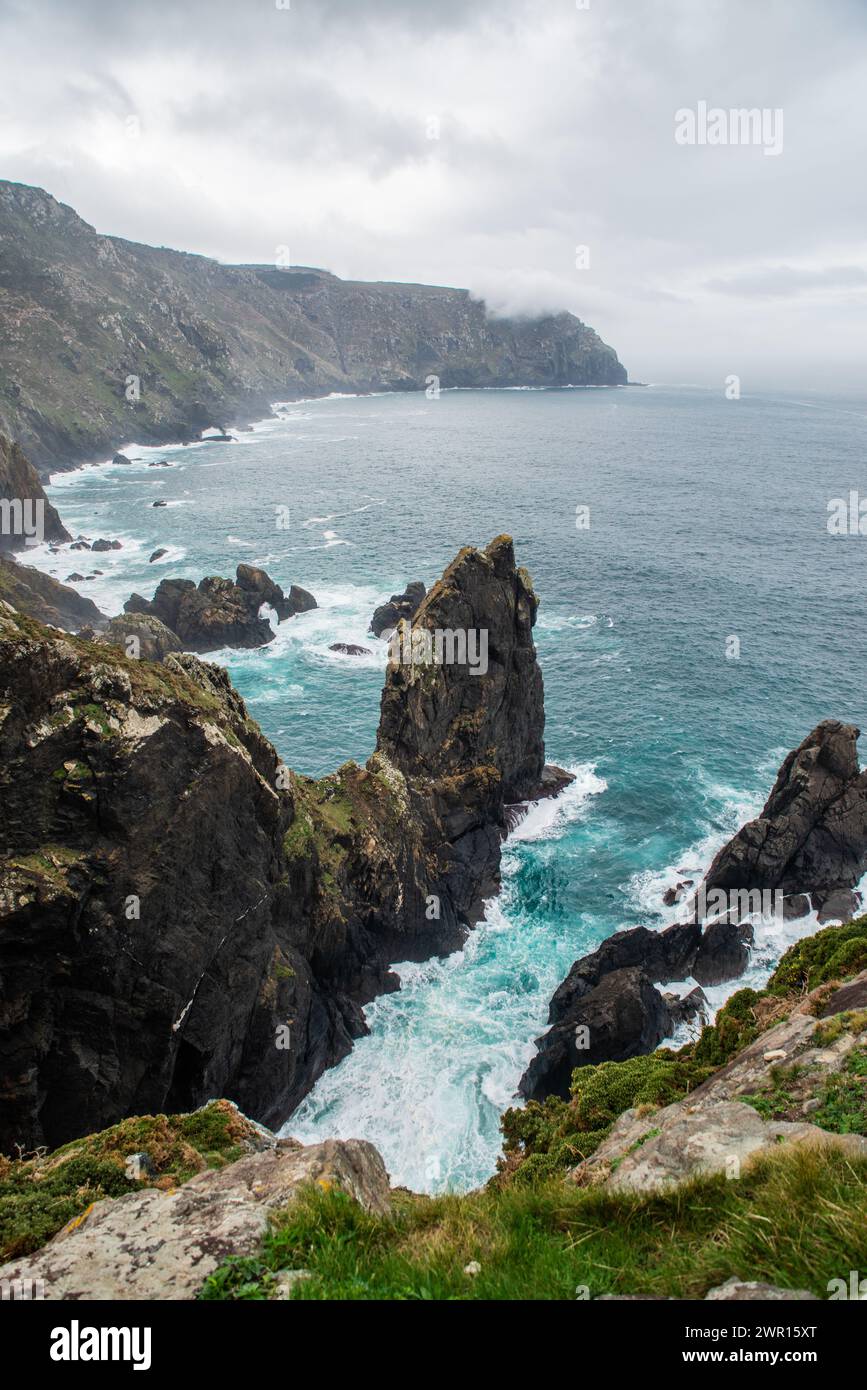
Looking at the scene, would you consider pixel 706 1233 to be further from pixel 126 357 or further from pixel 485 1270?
pixel 126 357

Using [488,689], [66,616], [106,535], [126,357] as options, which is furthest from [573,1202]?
[126,357]

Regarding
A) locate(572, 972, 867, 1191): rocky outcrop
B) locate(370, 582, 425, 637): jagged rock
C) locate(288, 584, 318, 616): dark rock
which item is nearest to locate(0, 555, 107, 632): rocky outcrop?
locate(288, 584, 318, 616): dark rock

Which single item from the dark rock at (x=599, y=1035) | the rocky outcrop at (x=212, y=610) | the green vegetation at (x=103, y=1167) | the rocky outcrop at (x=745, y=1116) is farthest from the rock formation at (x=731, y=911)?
the rocky outcrop at (x=212, y=610)

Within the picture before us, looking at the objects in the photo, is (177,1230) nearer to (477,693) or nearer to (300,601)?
(477,693)

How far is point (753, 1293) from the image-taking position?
5.77 m

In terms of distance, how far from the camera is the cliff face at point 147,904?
18672 mm

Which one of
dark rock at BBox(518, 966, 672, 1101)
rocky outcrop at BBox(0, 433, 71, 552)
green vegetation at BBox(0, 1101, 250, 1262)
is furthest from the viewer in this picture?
rocky outcrop at BBox(0, 433, 71, 552)

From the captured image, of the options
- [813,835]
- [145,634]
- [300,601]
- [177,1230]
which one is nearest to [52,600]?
[145,634]

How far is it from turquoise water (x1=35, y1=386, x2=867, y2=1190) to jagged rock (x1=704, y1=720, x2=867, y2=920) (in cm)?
295

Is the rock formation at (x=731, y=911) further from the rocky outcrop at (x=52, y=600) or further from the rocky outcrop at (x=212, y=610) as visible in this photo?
the rocky outcrop at (x=52, y=600)

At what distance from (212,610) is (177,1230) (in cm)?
6449

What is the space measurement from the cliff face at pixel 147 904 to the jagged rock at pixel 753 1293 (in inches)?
675

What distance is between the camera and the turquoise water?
105 ft

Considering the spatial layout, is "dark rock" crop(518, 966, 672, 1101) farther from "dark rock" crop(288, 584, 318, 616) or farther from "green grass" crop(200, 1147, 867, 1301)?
"dark rock" crop(288, 584, 318, 616)
